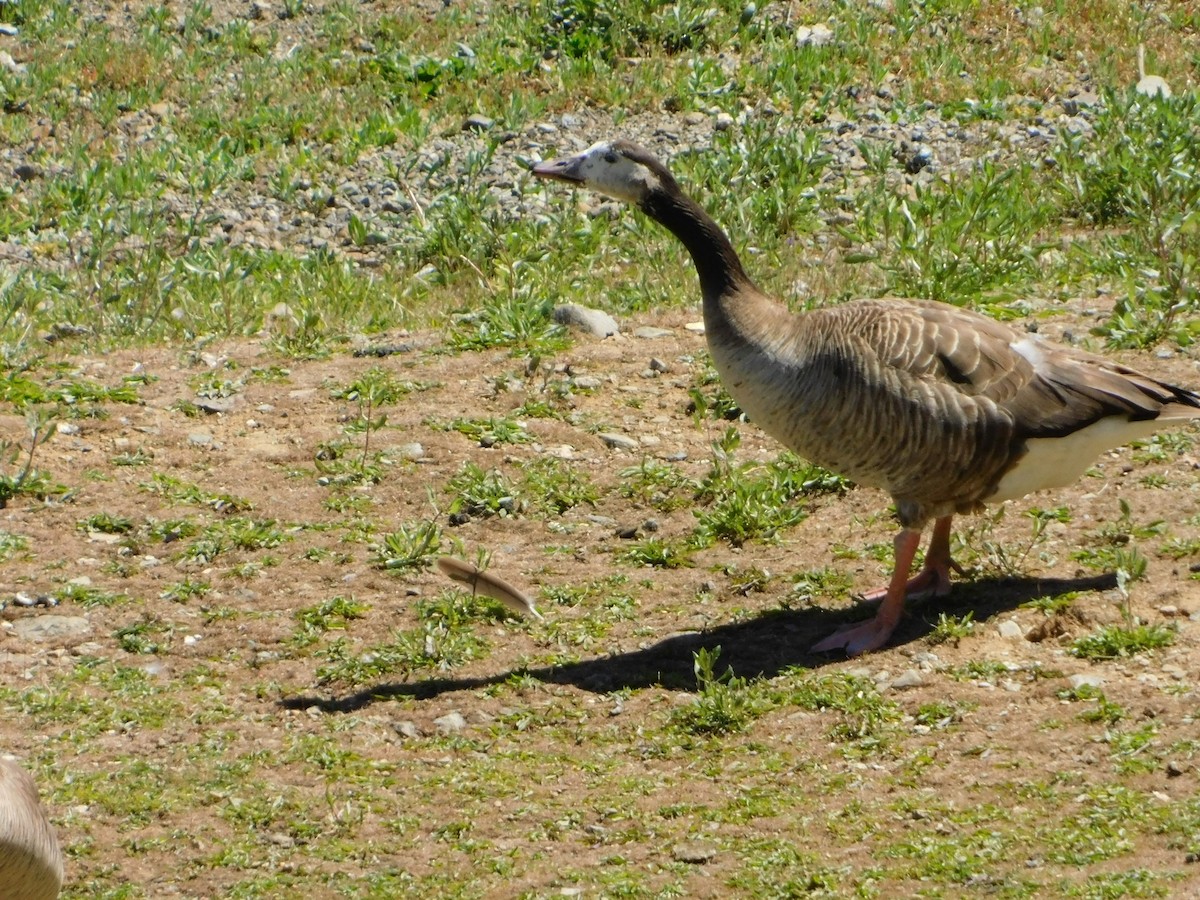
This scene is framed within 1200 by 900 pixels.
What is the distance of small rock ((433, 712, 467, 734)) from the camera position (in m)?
5.66

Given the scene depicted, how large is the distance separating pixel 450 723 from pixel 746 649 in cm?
127

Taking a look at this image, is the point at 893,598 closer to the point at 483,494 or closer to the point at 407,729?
the point at 407,729

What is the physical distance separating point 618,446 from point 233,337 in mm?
2790

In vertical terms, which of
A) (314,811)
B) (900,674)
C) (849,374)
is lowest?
(314,811)

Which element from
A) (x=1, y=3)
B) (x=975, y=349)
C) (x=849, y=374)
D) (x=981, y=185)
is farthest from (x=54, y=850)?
(x=1, y=3)

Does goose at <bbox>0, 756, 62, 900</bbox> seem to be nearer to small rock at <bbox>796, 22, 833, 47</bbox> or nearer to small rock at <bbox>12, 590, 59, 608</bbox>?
small rock at <bbox>12, 590, 59, 608</bbox>

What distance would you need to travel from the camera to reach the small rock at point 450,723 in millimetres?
5656

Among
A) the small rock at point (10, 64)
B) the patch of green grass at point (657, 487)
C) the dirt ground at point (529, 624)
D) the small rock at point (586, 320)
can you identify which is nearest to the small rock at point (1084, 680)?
the dirt ground at point (529, 624)

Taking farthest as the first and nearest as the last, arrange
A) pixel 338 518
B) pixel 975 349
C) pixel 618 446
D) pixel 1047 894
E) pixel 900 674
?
pixel 618 446 < pixel 338 518 < pixel 975 349 < pixel 900 674 < pixel 1047 894

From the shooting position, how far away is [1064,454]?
621 cm

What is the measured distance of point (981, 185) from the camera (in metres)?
9.82

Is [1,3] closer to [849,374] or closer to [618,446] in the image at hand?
[618,446]

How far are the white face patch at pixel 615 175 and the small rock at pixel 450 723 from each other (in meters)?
2.39

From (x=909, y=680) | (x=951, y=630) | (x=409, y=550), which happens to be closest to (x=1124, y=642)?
(x=951, y=630)
